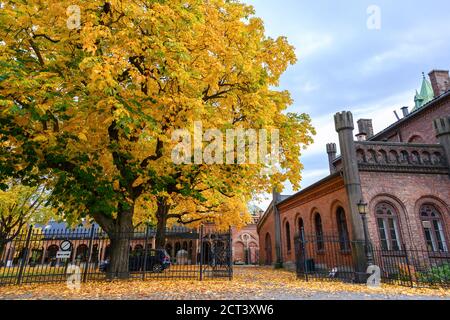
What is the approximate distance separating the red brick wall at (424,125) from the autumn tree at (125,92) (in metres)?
13.3

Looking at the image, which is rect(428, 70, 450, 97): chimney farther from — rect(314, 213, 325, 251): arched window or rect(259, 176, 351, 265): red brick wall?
rect(314, 213, 325, 251): arched window

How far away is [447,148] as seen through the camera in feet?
50.9

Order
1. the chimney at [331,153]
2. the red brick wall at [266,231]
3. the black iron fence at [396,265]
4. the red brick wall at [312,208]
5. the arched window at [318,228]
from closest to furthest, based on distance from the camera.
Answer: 1. the black iron fence at [396,265]
2. the red brick wall at [312,208]
3. the arched window at [318,228]
4. the red brick wall at [266,231]
5. the chimney at [331,153]

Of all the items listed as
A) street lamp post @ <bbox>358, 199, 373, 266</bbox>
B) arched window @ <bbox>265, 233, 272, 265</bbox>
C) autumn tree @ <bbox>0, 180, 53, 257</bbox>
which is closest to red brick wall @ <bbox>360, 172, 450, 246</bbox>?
street lamp post @ <bbox>358, 199, 373, 266</bbox>

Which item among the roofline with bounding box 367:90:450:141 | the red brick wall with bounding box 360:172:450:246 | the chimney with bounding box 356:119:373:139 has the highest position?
the chimney with bounding box 356:119:373:139

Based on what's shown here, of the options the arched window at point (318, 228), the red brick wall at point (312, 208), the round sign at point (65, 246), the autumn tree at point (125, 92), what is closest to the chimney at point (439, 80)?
the red brick wall at point (312, 208)

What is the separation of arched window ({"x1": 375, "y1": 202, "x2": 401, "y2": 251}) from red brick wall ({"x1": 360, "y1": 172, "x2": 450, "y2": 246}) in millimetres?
247

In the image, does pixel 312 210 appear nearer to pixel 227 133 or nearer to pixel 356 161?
pixel 356 161

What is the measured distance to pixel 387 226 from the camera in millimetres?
14195

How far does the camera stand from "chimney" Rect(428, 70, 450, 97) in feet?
75.4

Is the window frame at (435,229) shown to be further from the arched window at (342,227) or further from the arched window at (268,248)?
the arched window at (268,248)

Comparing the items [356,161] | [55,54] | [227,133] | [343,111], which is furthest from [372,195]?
[55,54]

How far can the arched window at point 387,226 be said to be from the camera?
13914mm

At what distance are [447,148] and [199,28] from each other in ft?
48.7
